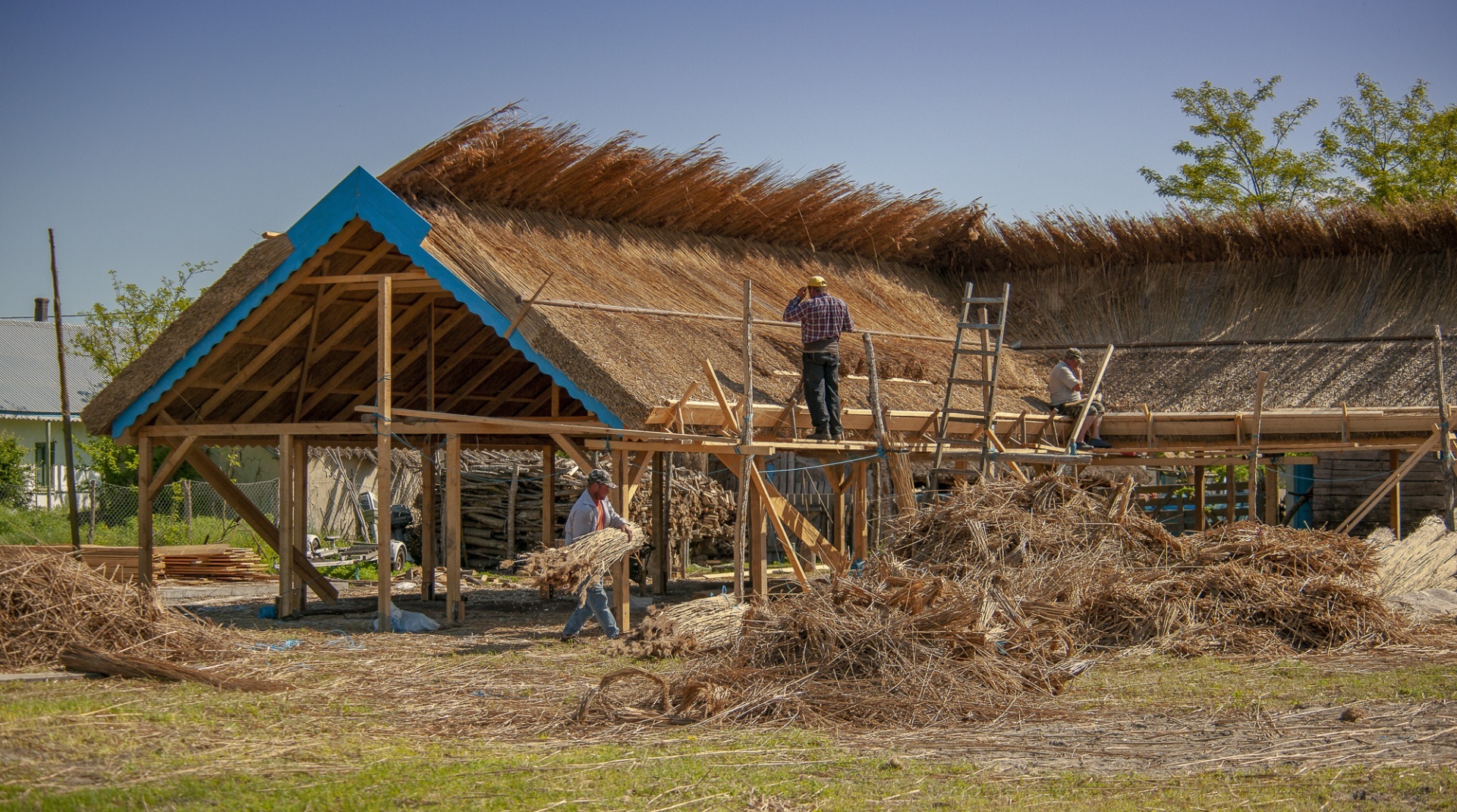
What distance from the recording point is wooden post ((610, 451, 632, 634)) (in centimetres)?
1134

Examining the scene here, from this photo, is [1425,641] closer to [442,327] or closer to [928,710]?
[928,710]

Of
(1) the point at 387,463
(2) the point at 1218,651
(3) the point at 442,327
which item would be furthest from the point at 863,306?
Answer: (2) the point at 1218,651

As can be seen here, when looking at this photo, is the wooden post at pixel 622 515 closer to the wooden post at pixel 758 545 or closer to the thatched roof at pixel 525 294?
the thatched roof at pixel 525 294

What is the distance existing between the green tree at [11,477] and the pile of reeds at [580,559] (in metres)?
17.7

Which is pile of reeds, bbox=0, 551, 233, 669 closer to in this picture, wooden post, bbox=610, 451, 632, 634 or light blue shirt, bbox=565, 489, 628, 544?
light blue shirt, bbox=565, 489, 628, 544

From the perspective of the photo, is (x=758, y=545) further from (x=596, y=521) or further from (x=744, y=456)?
(x=596, y=521)

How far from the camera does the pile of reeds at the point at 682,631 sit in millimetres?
9812

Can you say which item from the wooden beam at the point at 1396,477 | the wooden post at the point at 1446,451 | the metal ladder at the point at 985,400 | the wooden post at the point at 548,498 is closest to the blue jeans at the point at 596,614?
the metal ladder at the point at 985,400

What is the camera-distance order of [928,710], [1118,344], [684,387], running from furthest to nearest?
[1118,344] → [684,387] → [928,710]

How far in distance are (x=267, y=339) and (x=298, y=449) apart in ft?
4.52

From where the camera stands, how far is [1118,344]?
56.5 feet

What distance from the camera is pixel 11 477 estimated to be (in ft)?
81.8

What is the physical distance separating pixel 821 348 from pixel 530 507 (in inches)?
394

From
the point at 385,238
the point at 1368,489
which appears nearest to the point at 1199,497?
the point at 1368,489
